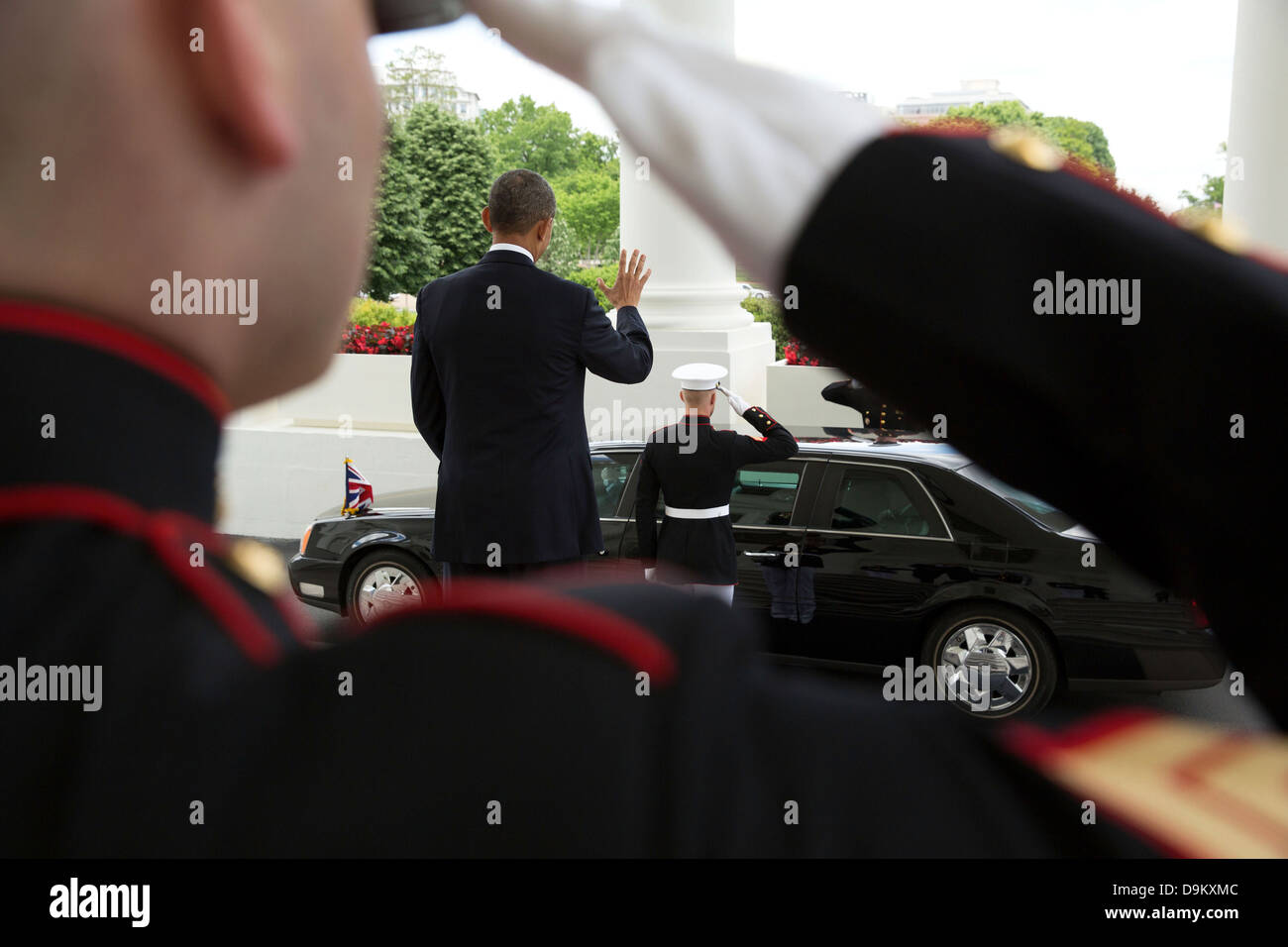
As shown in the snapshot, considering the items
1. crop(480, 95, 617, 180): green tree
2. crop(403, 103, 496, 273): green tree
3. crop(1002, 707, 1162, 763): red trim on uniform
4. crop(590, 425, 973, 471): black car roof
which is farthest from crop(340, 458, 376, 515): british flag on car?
crop(480, 95, 617, 180): green tree

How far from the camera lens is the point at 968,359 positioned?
61cm

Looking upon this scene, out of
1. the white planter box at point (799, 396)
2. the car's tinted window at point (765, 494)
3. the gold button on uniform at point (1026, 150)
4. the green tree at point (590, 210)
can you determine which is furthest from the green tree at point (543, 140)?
the gold button on uniform at point (1026, 150)

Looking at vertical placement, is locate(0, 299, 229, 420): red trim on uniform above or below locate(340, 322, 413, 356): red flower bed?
below

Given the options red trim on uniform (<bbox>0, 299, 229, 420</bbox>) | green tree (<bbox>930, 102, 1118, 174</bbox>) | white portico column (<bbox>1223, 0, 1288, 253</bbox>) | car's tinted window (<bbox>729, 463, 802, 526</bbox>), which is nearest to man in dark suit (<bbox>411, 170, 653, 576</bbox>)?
car's tinted window (<bbox>729, 463, 802, 526</bbox>)

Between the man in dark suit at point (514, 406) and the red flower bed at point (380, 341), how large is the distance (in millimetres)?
7768

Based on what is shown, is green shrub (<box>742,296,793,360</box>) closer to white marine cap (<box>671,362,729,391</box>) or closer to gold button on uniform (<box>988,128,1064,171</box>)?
white marine cap (<box>671,362,729,391</box>)

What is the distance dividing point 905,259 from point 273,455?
11.3 m

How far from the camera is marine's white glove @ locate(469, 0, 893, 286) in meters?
0.60

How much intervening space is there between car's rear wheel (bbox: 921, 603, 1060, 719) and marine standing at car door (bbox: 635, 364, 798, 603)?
1.28m

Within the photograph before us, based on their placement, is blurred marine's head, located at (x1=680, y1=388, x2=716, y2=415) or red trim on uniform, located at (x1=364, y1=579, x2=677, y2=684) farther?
blurred marine's head, located at (x1=680, y1=388, x2=716, y2=415)

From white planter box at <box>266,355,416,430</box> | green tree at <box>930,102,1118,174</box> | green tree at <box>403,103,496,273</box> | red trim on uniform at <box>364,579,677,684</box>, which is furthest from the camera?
green tree at <box>930,102,1118,174</box>

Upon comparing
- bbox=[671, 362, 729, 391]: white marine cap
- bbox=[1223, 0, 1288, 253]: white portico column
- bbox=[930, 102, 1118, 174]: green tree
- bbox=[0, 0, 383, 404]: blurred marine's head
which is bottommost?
bbox=[0, 0, 383, 404]: blurred marine's head

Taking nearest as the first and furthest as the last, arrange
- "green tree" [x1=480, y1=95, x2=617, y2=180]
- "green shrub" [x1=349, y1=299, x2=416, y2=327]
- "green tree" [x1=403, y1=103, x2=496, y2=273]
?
"green shrub" [x1=349, y1=299, x2=416, y2=327], "green tree" [x1=403, y1=103, x2=496, y2=273], "green tree" [x1=480, y1=95, x2=617, y2=180]
